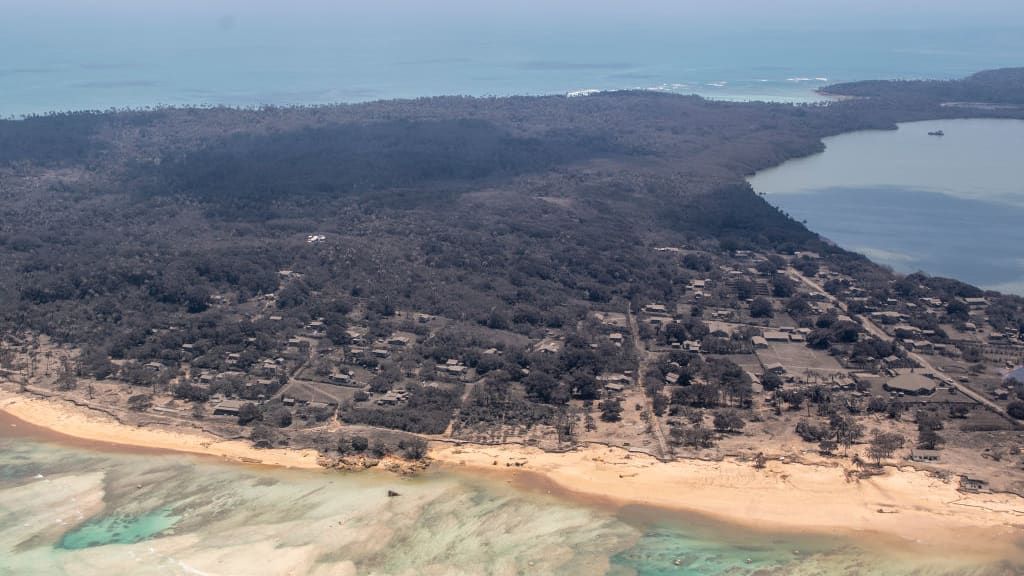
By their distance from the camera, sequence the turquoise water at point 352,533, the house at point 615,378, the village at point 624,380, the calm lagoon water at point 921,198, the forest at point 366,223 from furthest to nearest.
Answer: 1. the calm lagoon water at point 921,198
2. the forest at point 366,223
3. the house at point 615,378
4. the village at point 624,380
5. the turquoise water at point 352,533

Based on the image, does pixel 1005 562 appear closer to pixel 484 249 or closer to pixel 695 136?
pixel 484 249

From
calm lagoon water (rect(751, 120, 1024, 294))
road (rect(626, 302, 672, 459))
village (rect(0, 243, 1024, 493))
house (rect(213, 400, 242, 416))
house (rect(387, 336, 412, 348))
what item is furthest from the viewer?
calm lagoon water (rect(751, 120, 1024, 294))

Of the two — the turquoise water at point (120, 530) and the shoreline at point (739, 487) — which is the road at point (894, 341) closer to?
the shoreline at point (739, 487)

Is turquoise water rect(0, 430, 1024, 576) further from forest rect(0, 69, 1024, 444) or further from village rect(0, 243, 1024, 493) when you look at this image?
forest rect(0, 69, 1024, 444)

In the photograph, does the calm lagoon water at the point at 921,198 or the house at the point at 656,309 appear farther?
the calm lagoon water at the point at 921,198

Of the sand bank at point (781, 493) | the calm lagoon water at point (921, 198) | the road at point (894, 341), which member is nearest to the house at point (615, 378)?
the sand bank at point (781, 493)

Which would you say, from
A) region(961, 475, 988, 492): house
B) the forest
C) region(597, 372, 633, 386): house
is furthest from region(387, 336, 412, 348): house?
region(961, 475, 988, 492): house

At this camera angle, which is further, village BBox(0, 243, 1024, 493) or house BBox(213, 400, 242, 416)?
house BBox(213, 400, 242, 416)
